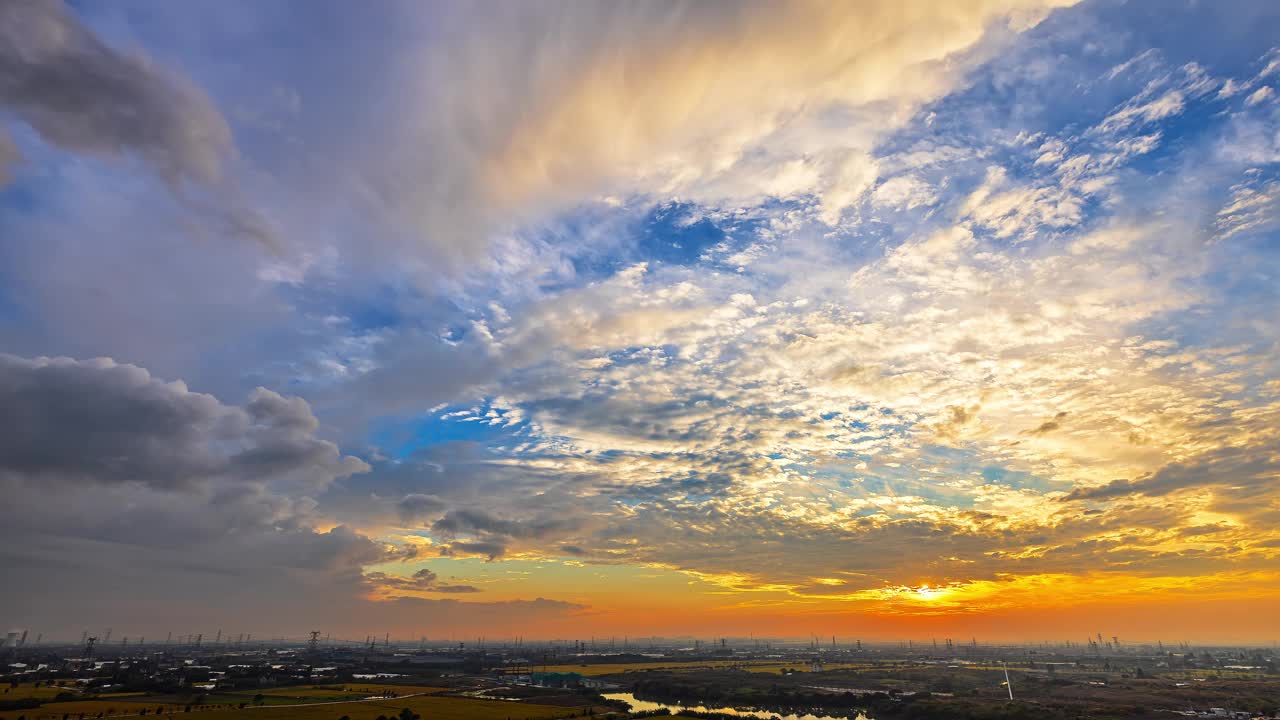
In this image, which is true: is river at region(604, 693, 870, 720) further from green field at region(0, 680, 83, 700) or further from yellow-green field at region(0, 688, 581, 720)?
green field at region(0, 680, 83, 700)

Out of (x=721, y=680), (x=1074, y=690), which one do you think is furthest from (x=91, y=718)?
(x=1074, y=690)

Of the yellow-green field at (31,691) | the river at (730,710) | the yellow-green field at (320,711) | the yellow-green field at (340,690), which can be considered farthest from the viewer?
the yellow-green field at (340,690)

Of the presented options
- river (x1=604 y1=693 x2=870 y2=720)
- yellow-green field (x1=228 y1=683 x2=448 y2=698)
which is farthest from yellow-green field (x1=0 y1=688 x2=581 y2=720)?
yellow-green field (x1=228 y1=683 x2=448 y2=698)

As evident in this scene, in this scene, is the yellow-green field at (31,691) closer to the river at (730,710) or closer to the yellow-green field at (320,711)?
the yellow-green field at (320,711)

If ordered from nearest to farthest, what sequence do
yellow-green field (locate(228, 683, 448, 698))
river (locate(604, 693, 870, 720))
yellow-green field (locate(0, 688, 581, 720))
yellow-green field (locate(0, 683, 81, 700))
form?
1. yellow-green field (locate(0, 688, 581, 720))
2. yellow-green field (locate(0, 683, 81, 700))
3. river (locate(604, 693, 870, 720))
4. yellow-green field (locate(228, 683, 448, 698))

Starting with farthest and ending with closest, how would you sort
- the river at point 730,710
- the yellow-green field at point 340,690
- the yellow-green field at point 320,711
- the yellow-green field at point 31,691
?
the yellow-green field at point 340,690
the river at point 730,710
the yellow-green field at point 31,691
the yellow-green field at point 320,711

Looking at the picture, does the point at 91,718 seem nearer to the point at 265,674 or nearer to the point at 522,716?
the point at 522,716

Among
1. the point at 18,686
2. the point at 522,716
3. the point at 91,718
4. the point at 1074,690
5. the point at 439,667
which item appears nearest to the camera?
the point at 91,718

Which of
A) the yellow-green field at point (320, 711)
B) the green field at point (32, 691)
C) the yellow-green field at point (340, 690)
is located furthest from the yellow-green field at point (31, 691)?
the yellow-green field at point (340, 690)
